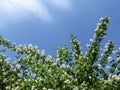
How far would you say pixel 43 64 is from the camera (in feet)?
58.3

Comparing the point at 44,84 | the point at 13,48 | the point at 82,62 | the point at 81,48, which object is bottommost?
the point at 44,84

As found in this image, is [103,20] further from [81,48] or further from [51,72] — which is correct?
[51,72]

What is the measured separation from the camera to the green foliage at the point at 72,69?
16328mm

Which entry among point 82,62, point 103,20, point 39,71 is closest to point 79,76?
point 82,62

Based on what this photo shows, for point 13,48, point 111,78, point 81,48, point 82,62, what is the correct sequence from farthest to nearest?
1. point 13,48
2. point 81,48
3. point 82,62
4. point 111,78

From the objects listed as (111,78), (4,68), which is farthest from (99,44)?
(4,68)

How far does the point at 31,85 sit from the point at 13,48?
18.5 ft

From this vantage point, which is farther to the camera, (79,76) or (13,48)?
(13,48)

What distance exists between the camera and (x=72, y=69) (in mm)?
17672

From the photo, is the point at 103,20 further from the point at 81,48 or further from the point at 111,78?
the point at 111,78

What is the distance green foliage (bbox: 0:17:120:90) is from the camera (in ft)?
53.6

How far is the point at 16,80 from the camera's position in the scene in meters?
20.2

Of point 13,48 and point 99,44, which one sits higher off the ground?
point 13,48

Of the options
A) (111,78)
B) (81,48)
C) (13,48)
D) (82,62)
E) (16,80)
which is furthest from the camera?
(13,48)
